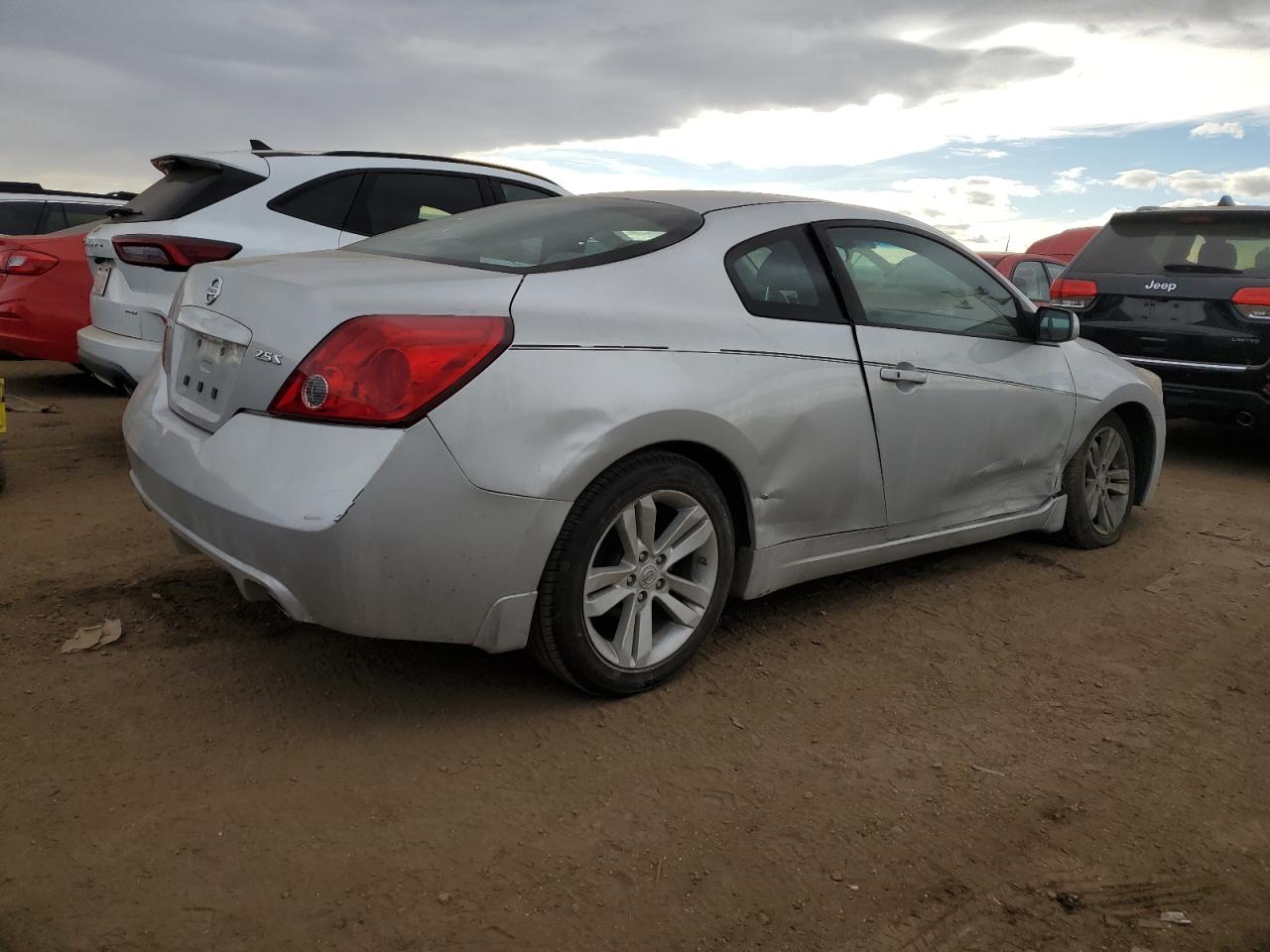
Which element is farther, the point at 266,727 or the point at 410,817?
the point at 266,727

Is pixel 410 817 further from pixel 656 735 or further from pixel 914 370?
pixel 914 370

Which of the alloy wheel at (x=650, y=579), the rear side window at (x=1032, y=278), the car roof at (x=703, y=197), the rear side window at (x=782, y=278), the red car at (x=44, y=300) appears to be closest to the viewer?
the alloy wheel at (x=650, y=579)

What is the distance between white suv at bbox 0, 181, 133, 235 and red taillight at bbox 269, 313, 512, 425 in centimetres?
919

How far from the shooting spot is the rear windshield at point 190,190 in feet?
18.7

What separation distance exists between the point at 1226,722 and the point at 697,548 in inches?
64.8

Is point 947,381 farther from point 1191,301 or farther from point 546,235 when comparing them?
point 1191,301

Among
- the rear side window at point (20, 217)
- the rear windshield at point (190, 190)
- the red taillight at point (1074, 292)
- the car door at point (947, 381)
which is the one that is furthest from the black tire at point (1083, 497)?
the rear side window at point (20, 217)

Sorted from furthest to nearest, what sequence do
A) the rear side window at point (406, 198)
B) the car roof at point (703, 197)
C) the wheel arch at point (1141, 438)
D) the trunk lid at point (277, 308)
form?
the rear side window at point (406, 198) → the wheel arch at point (1141, 438) → the car roof at point (703, 197) → the trunk lid at point (277, 308)

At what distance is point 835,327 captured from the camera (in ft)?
11.6

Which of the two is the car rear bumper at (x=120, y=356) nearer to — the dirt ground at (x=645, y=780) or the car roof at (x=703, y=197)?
the dirt ground at (x=645, y=780)

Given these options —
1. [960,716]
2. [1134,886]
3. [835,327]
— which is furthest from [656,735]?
[835,327]

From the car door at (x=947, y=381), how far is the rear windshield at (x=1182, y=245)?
2897mm

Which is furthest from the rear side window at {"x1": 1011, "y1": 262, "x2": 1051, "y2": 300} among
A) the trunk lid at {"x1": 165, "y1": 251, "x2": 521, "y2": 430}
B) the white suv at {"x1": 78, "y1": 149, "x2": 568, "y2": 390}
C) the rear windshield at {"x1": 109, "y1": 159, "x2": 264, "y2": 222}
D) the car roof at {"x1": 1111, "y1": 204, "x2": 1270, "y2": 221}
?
the trunk lid at {"x1": 165, "y1": 251, "x2": 521, "y2": 430}

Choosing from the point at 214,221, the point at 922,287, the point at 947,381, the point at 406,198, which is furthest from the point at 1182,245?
the point at 214,221
